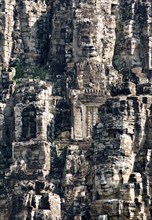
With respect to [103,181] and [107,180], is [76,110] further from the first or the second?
[107,180]

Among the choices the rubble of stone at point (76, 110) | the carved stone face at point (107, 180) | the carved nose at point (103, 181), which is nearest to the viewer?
the carved stone face at point (107, 180)

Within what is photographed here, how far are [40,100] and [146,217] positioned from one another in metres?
20.3

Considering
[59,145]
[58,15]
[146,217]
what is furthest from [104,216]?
[58,15]

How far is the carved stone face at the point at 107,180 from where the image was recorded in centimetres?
12888

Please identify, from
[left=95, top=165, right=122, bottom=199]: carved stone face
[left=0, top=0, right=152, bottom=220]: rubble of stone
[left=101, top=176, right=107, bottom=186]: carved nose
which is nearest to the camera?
[left=95, top=165, right=122, bottom=199]: carved stone face

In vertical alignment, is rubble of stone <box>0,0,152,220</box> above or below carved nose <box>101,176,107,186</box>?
above

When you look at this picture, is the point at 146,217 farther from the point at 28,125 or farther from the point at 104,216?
the point at 28,125

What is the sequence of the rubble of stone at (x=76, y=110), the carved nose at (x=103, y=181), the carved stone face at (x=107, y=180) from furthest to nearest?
the rubble of stone at (x=76, y=110) → the carved nose at (x=103, y=181) → the carved stone face at (x=107, y=180)

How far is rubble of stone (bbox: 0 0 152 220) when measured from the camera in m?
130

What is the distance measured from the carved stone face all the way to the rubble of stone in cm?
6

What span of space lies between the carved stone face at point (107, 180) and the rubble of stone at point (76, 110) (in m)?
0.06

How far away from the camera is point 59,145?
471 ft

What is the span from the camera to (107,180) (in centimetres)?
12925

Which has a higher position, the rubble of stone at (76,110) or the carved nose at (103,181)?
the rubble of stone at (76,110)
